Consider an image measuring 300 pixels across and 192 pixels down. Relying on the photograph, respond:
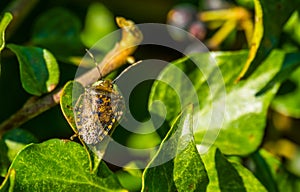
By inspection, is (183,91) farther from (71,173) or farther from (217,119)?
(71,173)

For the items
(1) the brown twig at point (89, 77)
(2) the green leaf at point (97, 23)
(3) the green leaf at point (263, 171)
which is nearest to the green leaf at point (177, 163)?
(1) the brown twig at point (89, 77)

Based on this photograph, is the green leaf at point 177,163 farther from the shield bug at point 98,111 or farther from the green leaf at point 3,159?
the green leaf at point 3,159

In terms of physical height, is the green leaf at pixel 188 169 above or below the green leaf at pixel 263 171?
above

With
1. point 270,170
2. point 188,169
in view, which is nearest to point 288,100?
point 270,170

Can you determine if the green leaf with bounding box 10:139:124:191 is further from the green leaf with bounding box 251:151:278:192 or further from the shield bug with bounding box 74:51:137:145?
the green leaf with bounding box 251:151:278:192

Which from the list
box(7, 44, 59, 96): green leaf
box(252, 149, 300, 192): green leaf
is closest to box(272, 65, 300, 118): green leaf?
box(252, 149, 300, 192): green leaf

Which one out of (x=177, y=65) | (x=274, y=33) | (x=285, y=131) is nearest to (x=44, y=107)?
(x=177, y=65)

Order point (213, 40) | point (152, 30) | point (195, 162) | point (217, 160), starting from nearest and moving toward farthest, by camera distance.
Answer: point (195, 162) < point (217, 160) < point (152, 30) < point (213, 40)
